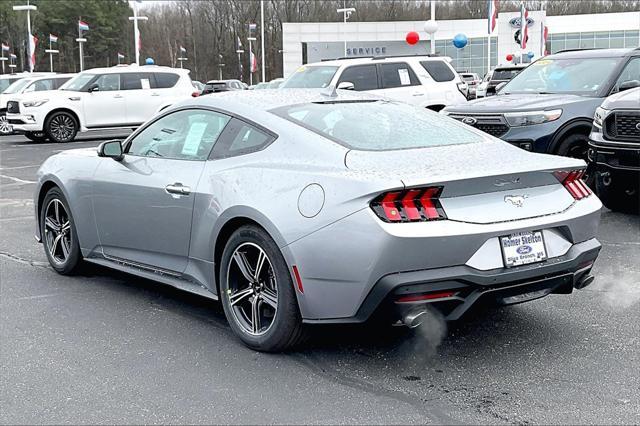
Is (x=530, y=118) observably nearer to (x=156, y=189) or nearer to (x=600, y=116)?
(x=600, y=116)

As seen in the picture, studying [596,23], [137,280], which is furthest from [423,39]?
[137,280]

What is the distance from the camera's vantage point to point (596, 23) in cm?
7744

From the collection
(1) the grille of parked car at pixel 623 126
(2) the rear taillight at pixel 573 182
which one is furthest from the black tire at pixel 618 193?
(2) the rear taillight at pixel 573 182

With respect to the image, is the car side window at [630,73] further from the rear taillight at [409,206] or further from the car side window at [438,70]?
the rear taillight at [409,206]

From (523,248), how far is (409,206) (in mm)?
654

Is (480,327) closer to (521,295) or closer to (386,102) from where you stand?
(521,295)

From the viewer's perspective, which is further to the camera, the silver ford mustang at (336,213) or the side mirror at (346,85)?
the side mirror at (346,85)

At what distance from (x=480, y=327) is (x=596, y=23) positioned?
261 feet

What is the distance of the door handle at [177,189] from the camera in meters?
4.81

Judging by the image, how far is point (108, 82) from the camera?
70.3ft

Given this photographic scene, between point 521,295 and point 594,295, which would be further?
point 594,295

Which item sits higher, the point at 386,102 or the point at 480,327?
the point at 386,102

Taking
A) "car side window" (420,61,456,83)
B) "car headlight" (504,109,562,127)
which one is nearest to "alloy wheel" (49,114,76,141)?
"car side window" (420,61,456,83)

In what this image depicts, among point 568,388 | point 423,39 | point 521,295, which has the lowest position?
point 568,388
